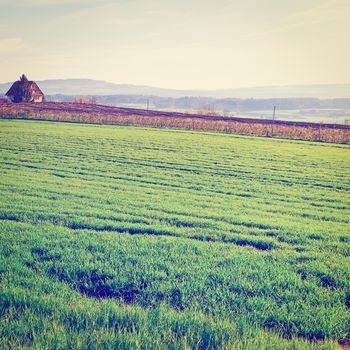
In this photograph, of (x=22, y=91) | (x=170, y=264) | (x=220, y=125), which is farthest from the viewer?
(x=22, y=91)

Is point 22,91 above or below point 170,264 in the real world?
above

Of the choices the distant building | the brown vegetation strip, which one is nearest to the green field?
the brown vegetation strip

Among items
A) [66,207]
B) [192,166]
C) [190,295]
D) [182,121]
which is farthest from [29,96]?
[190,295]

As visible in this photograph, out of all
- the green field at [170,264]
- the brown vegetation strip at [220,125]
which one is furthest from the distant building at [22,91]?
the green field at [170,264]

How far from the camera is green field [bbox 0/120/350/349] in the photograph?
4375 millimetres

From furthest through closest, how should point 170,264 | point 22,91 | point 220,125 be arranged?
1. point 22,91
2. point 220,125
3. point 170,264

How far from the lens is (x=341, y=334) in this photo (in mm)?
4547

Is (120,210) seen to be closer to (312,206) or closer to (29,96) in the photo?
(312,206)

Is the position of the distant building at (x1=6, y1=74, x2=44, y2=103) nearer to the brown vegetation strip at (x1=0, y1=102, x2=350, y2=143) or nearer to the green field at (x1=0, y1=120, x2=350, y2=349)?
the brown vegetation strip at (x1=0, y1=102, x2=350, y2=143)

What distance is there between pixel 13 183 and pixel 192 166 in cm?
Answer: 917

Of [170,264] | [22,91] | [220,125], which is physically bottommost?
[170,264]

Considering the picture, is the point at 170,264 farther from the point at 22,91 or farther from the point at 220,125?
the point at 22,91

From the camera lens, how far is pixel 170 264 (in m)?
6.24

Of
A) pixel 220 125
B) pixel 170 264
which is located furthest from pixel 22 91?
pixel 170 264
